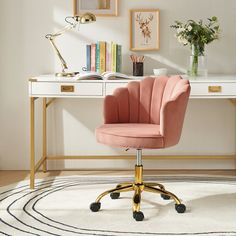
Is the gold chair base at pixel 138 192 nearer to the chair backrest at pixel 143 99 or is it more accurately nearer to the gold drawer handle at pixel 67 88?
the chair backrest at pixel 143 99

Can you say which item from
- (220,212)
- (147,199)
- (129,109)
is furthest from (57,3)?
(220,212)

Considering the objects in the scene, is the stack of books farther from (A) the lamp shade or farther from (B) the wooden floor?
(B) the wooden floor

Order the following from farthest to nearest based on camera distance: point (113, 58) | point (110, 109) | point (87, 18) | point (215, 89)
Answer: point (113, 58) → point (87, 18) → point (215, 89) → point (110, 109)

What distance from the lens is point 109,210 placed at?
3283mm

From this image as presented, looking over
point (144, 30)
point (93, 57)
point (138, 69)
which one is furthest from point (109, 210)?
point (144, 30)

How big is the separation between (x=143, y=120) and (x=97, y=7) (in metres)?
→ 1.18

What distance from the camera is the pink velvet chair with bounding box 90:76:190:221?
3.14 meters

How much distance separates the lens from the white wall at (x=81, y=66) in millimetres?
4375

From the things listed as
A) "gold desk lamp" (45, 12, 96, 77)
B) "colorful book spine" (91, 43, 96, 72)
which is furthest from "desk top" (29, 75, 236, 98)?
"colorful book spine" (91, 43, 96, 72)

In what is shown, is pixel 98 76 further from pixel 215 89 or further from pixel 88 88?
pixel 215 89

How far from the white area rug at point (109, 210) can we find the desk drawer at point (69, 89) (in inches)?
25.6

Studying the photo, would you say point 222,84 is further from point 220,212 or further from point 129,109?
point 220,212

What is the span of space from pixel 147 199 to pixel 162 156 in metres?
0.97

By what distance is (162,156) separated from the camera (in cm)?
444
